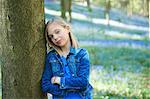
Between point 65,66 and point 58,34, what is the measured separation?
351mm

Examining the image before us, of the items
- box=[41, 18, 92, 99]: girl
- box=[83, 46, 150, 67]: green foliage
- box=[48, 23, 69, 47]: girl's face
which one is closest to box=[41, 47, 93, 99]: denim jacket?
box=[41, 18, 92, 99]: girl

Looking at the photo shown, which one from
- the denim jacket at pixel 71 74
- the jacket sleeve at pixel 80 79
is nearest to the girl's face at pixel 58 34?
the denim jacket at pixel 71 74

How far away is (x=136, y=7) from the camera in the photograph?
93.7 metres

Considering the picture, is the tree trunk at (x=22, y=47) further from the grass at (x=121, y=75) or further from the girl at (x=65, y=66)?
the grass at (x=121, y=75)

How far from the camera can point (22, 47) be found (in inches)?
181

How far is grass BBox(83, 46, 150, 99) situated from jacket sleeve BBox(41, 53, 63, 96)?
3768 millimetres

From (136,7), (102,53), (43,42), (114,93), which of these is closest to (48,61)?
(43,42)

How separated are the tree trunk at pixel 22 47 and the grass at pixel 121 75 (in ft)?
12.6

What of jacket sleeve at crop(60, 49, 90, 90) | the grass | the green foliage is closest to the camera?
jacket sleeve at crop(60, 49, 90, 90)

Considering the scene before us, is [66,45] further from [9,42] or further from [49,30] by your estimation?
[9,42]

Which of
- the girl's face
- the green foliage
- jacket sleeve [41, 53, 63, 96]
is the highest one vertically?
the girl's face

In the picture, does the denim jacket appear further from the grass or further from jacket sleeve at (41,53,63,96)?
the grass

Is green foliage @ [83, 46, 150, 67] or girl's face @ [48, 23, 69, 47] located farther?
green foliage @ [83, 46, 150, 67]

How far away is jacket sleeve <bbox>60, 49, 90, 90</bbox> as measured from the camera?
4531 millimetres
